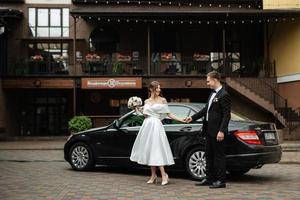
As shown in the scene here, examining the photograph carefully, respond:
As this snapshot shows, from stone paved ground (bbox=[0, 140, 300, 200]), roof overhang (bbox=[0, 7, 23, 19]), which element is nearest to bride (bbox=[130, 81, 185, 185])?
stone paved ground (bbox=[0, 140, 300, 200])

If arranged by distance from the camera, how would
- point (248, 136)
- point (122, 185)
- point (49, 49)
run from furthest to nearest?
point (49, 49) → point (248, 136) → point (122, 185)

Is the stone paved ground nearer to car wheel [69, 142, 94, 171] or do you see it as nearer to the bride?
car wheel [69, 142, 94, 171]

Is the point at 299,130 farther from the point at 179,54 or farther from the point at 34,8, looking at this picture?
the point at 34,8

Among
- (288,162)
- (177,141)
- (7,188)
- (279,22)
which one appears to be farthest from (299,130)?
(7,188)

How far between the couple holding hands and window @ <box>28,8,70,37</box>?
64.7 ft

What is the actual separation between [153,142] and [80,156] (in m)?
2.96

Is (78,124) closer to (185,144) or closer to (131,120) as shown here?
(131,120)

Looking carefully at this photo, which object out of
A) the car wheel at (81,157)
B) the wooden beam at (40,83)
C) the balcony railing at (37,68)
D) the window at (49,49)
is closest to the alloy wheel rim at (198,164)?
the car wheel at (81,157)

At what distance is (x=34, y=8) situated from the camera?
93.7 feet

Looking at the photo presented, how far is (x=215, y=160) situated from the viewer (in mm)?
9258

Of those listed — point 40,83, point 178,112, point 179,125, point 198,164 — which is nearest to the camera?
point 198,164

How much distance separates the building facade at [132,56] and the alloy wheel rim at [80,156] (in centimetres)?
1276

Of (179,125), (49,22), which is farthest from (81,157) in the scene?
(49,22)

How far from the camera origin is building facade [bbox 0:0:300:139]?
83.4 feet
